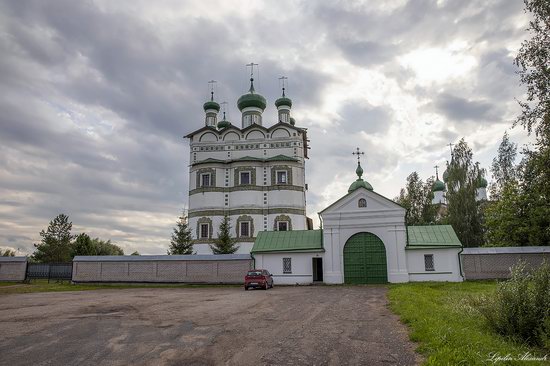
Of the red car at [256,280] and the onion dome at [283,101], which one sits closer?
the red car at [256,280]

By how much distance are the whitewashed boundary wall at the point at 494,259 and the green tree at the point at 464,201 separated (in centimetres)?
907

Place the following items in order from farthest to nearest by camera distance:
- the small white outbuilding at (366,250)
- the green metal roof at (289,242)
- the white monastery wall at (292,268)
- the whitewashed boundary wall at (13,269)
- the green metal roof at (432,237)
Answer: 1. the whitewashed boundary wall at (13,269)
2. the green metal roof at (289,242)
3. the white monastery wall at (292,268)
4. the green metal roof at (432,237)
5. the small white outbuilding at (366,250)

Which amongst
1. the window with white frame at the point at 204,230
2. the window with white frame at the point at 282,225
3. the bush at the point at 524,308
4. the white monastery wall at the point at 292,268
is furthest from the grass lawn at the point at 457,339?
the window with white frame at the point at 204,230

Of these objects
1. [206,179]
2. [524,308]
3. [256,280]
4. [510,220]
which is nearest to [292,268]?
[256,280]

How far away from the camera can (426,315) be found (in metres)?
10.3

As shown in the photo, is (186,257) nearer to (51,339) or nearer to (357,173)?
(357,173)

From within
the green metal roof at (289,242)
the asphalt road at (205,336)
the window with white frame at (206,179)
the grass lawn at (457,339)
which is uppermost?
the window with white frame at (206,179)

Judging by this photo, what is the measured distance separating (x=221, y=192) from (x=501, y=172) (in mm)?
25240

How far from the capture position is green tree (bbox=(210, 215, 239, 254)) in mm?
35281

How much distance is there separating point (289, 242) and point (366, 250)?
545 centimetres

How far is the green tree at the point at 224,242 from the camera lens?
116 feet

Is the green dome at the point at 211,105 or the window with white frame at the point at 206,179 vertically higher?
the green dome at the point at 211,105

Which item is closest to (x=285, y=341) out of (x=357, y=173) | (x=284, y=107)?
(x=357, y=173)

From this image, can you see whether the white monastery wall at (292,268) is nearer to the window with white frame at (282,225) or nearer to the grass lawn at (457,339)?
the window with white frame at (282,225)
